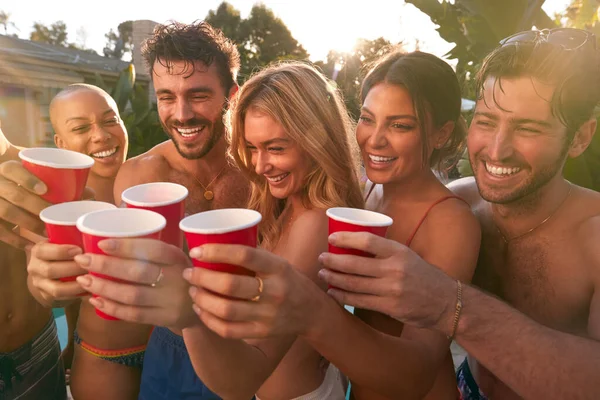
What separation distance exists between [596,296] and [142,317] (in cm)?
206

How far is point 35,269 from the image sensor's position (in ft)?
4.56

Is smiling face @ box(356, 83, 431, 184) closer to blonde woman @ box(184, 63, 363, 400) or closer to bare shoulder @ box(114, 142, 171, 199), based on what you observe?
blonde woman @ box(184, 63, 363, 400)

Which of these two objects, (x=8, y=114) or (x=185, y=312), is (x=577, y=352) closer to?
(x=185, y=312)

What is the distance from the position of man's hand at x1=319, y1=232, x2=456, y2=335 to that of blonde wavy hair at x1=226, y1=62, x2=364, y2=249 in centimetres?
82

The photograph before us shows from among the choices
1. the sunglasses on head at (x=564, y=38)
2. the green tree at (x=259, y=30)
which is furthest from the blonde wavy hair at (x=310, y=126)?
the green tree at (x=259, y=30)

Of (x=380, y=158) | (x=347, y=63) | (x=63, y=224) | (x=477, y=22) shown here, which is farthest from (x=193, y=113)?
(x=347, y=63)

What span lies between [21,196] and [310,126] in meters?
1.41

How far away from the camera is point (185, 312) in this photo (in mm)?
1218

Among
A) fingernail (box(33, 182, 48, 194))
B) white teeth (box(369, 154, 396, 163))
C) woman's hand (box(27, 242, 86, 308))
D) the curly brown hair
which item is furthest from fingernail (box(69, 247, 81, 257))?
the curly brown hair

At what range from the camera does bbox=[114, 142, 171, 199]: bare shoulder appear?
132 inches

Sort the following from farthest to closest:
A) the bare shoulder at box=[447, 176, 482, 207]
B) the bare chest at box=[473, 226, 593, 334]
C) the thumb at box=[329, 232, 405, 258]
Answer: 1. the bare shoulder at box=[447, 176, 482, 207]
2. the bare chest at box=[473, 226, 593, 334]
3. the thumb at box=[329, 232, 405, 258]

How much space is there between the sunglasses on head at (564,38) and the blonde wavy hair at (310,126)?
102cm

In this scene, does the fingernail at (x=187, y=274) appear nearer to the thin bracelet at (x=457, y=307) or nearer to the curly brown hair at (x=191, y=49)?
the thin bracelet at (x=457, y=307)

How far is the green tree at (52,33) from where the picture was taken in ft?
156
